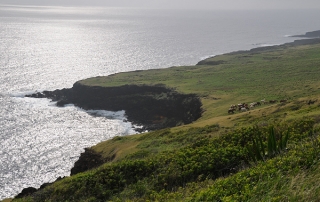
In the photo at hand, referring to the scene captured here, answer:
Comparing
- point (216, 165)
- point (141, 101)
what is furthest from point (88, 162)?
point (141, 101)

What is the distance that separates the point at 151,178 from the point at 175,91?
6130 cm

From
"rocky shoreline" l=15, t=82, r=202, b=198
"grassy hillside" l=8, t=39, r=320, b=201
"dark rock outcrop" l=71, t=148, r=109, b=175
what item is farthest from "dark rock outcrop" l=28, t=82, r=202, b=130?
"dark rock outcrop" l=71, t=148, r=109, b=175

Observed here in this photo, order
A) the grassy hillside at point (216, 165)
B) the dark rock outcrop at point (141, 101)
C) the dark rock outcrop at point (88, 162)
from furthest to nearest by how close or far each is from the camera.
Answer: the dark rock outcrop at point (141, 101) < the dark rock outcrop at point (88, 162) < the grassy hillside at point (216, 165)

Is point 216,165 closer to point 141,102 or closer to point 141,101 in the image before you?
point 141,102

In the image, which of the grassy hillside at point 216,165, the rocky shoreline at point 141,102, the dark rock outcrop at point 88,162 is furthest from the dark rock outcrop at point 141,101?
the dark rock outcrop at point 88,162

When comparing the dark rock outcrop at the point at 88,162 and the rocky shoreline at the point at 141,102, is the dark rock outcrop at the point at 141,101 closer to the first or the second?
the rocky shoreline at the point at 141,102

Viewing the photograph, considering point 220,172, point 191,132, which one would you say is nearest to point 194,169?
point 220,172

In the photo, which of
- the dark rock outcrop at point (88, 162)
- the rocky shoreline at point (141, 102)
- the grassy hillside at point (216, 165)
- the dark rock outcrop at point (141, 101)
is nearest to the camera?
the grassy hillside at point (216, 165)

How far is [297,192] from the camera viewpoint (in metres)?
9.27

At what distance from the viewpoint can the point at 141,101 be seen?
84.7 metres

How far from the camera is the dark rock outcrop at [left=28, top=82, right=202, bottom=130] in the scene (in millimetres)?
72688

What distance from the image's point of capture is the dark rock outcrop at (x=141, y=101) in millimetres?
72688

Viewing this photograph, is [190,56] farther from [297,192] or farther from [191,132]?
[297,192]

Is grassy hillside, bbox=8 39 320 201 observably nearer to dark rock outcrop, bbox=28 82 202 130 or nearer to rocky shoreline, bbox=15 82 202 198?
rocky shoreline, bbox=15 82 202 198
